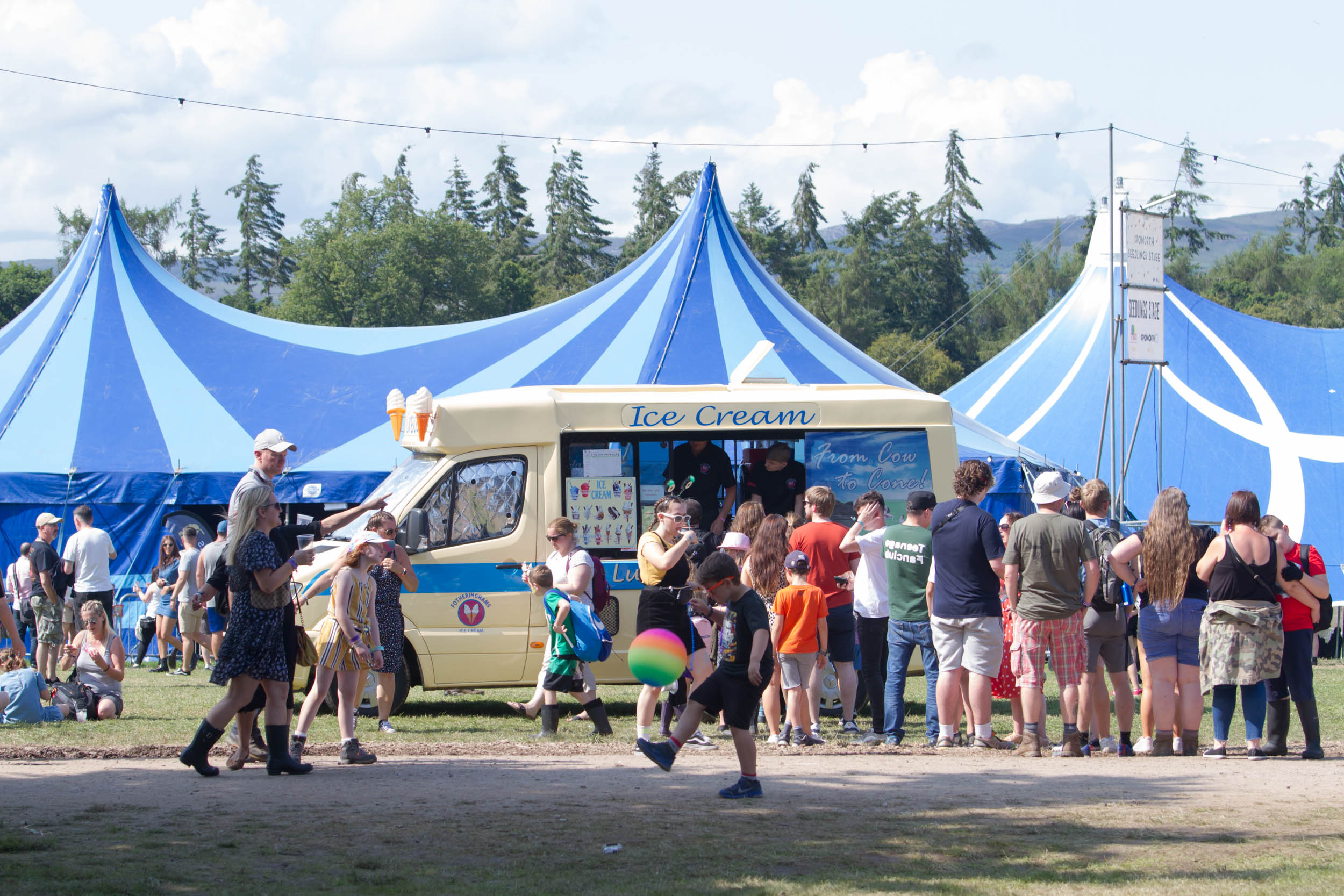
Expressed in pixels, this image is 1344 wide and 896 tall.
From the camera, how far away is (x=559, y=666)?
809cm

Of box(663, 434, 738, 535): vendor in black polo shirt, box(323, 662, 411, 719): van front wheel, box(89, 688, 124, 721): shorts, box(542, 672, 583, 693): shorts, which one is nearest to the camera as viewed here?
box(542, 672, 583, 693): shorts

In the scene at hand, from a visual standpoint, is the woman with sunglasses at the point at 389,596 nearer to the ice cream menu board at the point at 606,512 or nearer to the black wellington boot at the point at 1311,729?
the ice cream menu board at the point at 606,512

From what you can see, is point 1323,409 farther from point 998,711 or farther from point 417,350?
point 417,350

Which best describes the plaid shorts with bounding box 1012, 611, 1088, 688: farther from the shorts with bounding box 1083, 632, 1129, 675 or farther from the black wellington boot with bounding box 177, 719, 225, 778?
the black wellington boot with bounding box 177, 719, 225, 778

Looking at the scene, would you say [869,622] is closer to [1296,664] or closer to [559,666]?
[559,666]

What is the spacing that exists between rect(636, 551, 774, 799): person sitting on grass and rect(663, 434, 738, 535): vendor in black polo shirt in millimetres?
3228

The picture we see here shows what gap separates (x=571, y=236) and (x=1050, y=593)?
66057 mm

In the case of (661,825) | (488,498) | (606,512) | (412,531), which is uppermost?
(488,498)

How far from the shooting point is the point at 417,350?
16531mm

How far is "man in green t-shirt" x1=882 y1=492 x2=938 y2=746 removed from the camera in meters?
8.03

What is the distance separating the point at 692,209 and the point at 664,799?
12.2 m

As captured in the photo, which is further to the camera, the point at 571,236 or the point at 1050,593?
the point at 571,236

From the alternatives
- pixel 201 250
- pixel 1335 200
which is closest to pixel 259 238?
pixel 201 250

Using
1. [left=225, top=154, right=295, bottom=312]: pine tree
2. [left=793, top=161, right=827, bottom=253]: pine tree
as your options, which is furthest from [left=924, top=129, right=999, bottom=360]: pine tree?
[left=225, top=154, right=295, bottom=312]: pine tree
